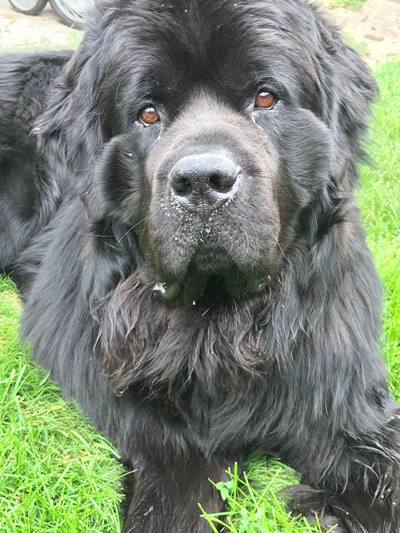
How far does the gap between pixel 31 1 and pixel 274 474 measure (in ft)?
19.5

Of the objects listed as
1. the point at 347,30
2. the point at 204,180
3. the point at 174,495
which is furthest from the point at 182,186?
the point at 347,30

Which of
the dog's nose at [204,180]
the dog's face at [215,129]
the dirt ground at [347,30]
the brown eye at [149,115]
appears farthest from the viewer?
the dirt ground at [347,30]

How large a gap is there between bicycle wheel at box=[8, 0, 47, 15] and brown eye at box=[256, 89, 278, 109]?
17.7 feet

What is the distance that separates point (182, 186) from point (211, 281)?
410 mm

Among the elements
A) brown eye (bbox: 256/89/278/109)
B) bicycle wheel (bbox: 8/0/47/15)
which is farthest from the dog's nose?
bicycle wheel (bbox: 8/0/47/15)

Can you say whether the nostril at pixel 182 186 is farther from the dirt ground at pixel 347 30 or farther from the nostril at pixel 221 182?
the dirt ground at pixel 347 30

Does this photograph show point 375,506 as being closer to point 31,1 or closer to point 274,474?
point 274,474

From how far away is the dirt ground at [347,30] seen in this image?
20.8ft

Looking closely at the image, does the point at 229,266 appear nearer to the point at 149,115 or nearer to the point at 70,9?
the point at 149,115

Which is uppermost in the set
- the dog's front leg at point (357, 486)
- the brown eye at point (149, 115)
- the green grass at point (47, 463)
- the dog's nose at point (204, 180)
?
the dog's nose at point (204, 180)

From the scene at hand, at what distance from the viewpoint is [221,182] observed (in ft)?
6.33

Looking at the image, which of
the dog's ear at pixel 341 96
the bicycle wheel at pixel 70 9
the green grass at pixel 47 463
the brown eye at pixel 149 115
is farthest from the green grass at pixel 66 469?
the bicycle wheel at pixel 70 9

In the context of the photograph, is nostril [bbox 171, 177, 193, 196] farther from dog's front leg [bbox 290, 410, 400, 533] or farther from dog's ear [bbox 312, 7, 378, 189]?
dog's front leg [bbox 290, 410, 400, 533]

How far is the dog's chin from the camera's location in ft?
6.79
